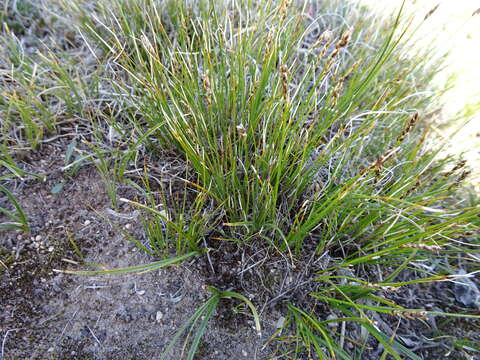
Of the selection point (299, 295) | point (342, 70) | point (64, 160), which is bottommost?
point (299, 295)

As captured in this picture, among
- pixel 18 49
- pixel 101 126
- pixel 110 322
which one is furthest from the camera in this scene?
pixel 18 49

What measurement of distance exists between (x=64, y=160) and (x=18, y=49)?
79cm

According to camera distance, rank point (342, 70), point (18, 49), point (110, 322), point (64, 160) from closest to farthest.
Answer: point (110, 322) → point (64, 160) → point (18, 49) → point (342, 70)

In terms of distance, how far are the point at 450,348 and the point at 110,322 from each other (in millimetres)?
1298

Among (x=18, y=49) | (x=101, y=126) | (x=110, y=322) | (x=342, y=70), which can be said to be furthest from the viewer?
(x=342, y=70)

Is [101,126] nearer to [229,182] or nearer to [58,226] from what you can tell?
[58,226]

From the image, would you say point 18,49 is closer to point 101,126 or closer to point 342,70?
point 101,126

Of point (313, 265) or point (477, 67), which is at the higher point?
point (477, 67)

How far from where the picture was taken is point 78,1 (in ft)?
6.38

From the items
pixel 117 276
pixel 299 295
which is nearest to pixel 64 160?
pixel 117 276

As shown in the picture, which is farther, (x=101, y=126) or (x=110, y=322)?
(x=101, y=126)

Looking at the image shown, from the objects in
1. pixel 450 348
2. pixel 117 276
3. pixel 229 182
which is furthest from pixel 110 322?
pixel 450 348

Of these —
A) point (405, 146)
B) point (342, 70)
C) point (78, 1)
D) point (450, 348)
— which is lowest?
point (450, 348)

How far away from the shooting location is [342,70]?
203cm
